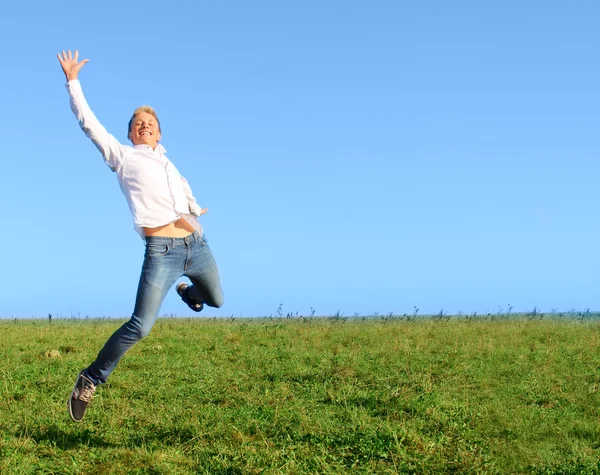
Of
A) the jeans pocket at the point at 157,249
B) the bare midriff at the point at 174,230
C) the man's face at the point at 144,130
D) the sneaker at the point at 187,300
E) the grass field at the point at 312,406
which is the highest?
the man's face at the point at 144,130

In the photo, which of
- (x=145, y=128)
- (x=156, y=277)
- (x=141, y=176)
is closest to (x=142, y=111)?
(x=145, y=128)

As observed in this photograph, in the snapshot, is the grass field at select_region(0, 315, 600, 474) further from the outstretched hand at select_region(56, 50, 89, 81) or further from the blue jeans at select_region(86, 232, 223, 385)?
the outstretched hand at select_region(56, 50, 89, 81)

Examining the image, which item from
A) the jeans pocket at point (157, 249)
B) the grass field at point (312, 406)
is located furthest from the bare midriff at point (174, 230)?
the grass field at point (312, 406)

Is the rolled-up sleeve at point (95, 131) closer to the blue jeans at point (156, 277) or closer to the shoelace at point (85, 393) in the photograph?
the blue jeans at point (156, 277)

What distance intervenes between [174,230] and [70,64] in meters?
2.15

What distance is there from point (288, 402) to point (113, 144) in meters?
4.51

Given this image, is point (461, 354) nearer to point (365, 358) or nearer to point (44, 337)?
point (365, 358)

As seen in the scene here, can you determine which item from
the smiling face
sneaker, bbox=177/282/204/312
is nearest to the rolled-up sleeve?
the smiling face

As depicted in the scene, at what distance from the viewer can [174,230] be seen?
6801mm

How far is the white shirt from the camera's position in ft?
22.0

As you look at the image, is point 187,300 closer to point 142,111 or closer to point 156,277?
point 156,277

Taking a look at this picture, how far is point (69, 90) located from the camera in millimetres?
6973

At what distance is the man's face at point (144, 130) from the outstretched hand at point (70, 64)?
2.53 feet

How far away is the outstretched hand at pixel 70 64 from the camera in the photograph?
23.1 feet
